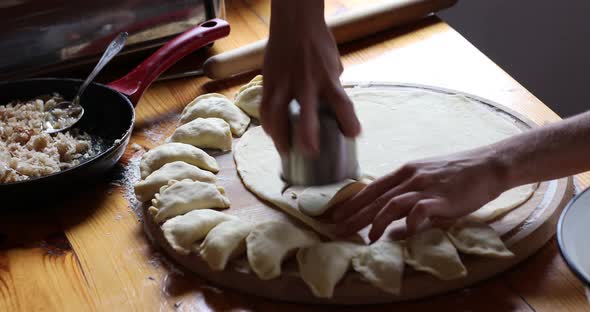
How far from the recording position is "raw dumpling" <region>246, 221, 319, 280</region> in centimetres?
100

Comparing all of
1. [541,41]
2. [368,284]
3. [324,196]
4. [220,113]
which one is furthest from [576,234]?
[541,41]

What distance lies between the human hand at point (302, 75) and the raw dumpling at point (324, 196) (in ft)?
0.30

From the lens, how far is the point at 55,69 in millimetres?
1571

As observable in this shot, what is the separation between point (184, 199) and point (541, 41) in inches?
59.6

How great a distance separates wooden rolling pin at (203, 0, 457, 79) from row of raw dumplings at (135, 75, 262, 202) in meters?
0.12

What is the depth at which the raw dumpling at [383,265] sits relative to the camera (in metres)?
0.96

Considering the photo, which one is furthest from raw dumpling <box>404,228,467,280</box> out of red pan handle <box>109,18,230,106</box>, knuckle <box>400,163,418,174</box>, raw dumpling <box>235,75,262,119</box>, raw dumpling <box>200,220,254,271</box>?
red pan handle <box>109,18,230,106</box>

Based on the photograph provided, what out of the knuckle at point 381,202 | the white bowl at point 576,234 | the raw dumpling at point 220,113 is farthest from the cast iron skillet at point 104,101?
the white bowl at point 576,234

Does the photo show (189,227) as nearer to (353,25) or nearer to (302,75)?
(302,75)

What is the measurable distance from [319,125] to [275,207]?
0.55 feet

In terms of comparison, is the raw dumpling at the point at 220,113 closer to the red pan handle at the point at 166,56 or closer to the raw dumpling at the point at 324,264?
the red pan handle at the point at 166,56

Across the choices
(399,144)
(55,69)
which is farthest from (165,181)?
(55,69)

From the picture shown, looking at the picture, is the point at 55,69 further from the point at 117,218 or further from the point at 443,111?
the point at 443,111

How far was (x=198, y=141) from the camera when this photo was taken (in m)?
1.31
